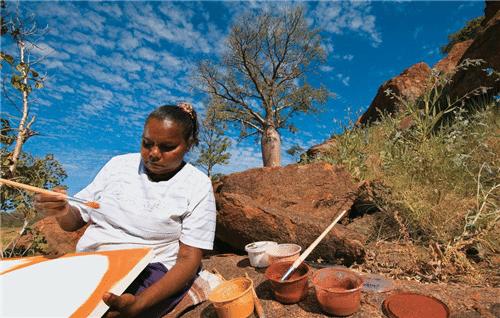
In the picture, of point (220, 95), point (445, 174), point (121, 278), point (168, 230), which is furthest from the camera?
point (220, 95)

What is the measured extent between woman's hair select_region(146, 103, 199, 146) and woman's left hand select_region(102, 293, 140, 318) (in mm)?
956

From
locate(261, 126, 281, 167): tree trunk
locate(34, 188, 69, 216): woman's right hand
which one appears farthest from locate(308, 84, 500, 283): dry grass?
locate(261, 126, 281, 167): tree trunk

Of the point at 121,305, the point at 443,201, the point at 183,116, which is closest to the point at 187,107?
the point at 183,116

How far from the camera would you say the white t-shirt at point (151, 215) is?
181 cm

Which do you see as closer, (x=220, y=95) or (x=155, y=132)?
(x=155, y=132)

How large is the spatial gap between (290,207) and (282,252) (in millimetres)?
1146

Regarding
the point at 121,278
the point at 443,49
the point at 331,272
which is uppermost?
the point at 443,49

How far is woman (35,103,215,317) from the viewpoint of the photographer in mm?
1771

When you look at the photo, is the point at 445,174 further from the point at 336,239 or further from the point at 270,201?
the point at 270,201

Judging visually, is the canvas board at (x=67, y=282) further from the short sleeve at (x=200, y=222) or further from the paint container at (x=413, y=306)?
the paint container at (x=413, y=306)

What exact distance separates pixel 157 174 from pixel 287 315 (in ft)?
3.96

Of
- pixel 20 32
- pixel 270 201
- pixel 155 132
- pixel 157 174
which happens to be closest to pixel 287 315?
pixel 157 174

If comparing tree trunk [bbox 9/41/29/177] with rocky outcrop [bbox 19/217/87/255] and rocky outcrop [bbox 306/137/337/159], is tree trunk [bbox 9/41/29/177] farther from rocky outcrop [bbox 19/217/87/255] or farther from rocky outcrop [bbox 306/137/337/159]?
rocky outcrop [bbox 306/137/337/159]

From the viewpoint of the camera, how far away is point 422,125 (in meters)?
3.48
